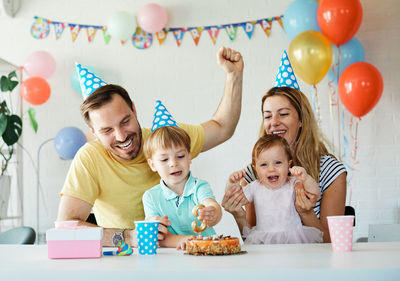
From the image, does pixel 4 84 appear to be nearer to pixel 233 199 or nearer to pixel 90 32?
pixel 90 32

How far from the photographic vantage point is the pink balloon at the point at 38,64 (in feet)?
15.8

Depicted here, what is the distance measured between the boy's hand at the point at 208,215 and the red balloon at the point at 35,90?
11.6ft

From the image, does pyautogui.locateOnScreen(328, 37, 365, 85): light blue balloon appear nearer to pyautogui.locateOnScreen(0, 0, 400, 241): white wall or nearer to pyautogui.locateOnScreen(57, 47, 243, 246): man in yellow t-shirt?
pyautogui.locateOnScreen(0, 0, 400, 241): white wall

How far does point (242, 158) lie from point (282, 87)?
2641 mm

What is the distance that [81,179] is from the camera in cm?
203

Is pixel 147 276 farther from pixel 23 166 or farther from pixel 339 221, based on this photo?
pixel 23 166

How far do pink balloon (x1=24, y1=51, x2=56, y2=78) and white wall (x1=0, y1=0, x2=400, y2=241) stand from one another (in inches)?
8.3

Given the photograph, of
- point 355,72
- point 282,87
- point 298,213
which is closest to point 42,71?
point 355,72

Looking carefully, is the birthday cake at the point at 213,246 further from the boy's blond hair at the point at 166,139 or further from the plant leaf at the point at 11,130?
the plant leaf at the point at 11,130

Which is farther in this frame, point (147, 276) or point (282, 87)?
point (282, 87)

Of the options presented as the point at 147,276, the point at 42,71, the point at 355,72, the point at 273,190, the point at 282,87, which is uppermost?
the point at 42,71

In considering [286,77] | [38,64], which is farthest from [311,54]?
[38,64]

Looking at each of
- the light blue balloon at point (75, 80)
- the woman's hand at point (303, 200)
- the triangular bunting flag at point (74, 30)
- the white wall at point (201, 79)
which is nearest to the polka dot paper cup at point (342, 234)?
the woman's hand at point (303, 200)

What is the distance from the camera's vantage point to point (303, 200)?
1.91 m
